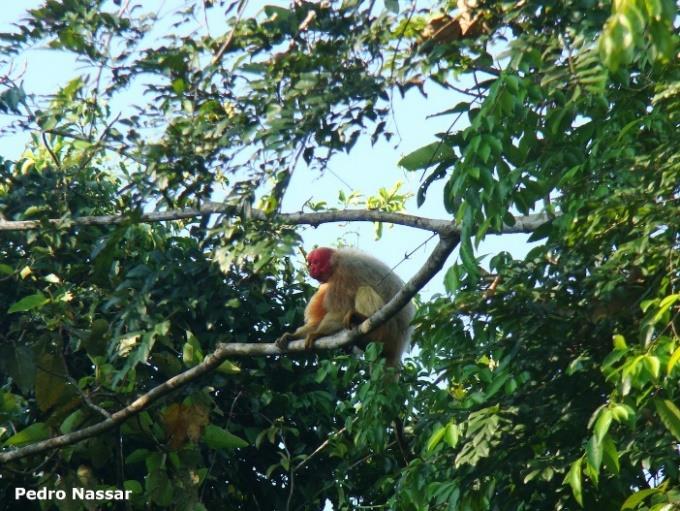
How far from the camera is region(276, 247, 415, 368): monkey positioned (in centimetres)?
802

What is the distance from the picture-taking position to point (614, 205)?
18.3 feet

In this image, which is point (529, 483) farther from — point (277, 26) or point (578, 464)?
point (277, 26)

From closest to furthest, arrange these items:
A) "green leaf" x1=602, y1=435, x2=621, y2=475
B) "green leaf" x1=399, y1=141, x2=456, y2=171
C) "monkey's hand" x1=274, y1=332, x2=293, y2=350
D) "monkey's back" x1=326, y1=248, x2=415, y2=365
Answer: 1. "green leaf" x1=602, y1=435, x2=621, y2=475
2. "green leaf" x1=399, y1=141, x2=456, y2=171
3. "monkey's hand" x1=274, y1=332, x2=293, y2=350
4. "monkey's back" x1=326, y1=248, x2=415, y2=365

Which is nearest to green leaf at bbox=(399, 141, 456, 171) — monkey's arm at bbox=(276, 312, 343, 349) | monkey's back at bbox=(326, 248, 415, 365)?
monkey's arm at bbox=(276, 312, 343, 349)

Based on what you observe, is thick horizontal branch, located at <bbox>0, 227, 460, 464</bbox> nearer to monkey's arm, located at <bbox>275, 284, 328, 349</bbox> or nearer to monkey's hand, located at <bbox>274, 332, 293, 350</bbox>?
monkey's hand, located at <bbox>274, 332, 293, 350</bbox>

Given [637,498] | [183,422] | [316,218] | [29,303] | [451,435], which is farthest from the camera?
[183,422]

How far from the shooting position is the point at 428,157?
533 centimetres

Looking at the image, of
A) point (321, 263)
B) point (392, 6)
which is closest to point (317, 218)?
point (392, 6)

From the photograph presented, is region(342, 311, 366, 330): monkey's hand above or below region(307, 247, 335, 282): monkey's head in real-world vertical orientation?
below

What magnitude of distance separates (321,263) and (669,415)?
13.6 feet

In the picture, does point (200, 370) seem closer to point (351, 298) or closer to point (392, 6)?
point (351, 298)

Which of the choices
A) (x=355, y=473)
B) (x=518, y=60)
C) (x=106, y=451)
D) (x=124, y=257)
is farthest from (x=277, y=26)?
(x=355, y=473)

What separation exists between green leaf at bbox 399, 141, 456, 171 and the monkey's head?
3.35m

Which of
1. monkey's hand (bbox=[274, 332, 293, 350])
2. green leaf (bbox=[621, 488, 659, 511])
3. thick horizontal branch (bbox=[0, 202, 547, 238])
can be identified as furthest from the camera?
monkey's hand (bbox=[274, 332, 293, 350])
